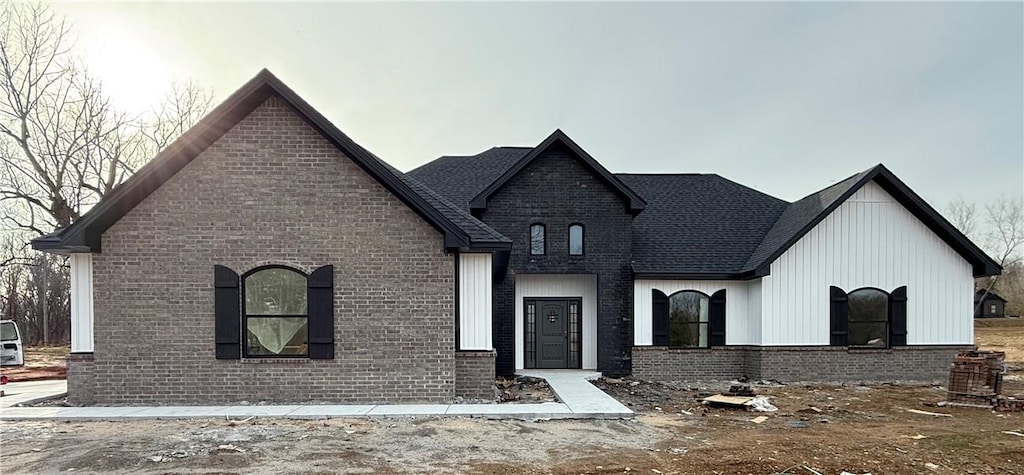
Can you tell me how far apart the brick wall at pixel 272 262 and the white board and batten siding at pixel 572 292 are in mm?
6007

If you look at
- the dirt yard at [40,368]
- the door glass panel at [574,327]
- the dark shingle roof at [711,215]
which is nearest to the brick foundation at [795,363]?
the door glass panel at [574,327]

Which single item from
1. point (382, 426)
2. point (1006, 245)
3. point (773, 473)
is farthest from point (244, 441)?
Result: point (1006, 245)

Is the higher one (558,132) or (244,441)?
(558,132)

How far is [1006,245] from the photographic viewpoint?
52125 millimetres

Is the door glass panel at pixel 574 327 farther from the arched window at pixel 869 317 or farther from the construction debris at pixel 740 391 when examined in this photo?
the arched window at pixel 869 317

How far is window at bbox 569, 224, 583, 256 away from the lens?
50.4 ft

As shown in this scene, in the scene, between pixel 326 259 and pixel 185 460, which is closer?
pixel 185 460

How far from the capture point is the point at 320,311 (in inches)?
395

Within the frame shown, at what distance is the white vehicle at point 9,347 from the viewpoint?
698 inches

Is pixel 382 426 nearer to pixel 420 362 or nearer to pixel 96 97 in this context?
pixel 420 362

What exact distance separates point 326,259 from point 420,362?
2547 mm

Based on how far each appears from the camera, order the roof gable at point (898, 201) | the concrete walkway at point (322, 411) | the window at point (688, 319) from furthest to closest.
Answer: the window at point (688, 319), the roof gable at point (898, 201), the concrete walkway at point (322, 411)

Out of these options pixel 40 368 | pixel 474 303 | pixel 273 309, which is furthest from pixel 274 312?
pixel 40 368

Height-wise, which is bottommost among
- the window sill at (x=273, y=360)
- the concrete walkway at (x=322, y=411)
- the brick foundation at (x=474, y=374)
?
the concrete walkway at (x=322, y=411)
